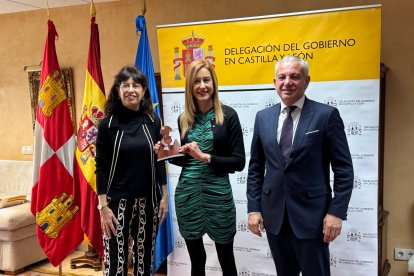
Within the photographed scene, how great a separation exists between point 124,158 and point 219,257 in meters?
0.67

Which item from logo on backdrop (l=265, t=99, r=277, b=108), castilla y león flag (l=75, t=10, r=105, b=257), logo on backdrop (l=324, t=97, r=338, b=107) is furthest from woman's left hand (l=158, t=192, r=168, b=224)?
logo on backdrop (l=324, t=97, r=338, b=107)

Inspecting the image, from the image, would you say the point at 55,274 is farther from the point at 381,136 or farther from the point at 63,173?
the point at 381,136

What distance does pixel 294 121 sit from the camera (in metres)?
1.65

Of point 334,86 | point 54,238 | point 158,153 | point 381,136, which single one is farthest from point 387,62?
point 54,238

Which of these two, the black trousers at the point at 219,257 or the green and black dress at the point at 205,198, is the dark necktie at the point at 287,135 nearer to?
the green and black dress at the point at 205,198

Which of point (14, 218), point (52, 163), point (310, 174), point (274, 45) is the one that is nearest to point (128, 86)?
point (310, 174)

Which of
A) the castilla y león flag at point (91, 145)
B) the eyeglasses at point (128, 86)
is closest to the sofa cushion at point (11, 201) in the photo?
the castilla y león flag at point (91, 145)

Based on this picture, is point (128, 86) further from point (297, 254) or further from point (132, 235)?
point (297, 254)

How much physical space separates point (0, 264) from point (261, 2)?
10.5ft

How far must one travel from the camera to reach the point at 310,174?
1.57m

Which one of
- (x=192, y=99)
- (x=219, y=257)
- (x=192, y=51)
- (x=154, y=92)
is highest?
(x=192, y=51)

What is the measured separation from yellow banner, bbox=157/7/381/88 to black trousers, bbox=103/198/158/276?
1.14 metres

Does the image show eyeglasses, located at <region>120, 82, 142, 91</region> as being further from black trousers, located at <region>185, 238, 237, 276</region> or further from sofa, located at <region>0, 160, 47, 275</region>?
sofa, located at <region>0, 160, 47, 275</region>

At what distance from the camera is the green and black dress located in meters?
1.81
